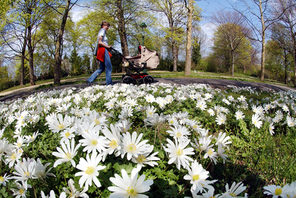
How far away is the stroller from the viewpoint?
21.1ft

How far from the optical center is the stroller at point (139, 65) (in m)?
6.44

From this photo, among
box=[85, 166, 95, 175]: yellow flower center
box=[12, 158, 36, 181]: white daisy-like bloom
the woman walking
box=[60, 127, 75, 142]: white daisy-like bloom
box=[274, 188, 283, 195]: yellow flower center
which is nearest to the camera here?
box=[274, 188, 283, 195]: yellow flower center

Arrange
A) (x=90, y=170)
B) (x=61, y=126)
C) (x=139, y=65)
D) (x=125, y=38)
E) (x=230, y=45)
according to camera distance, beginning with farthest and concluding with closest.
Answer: (x=230, y=45)
(x=125, y=38)
(x=139, y=65)
(x=61, y=126)
(x=90, y=170)

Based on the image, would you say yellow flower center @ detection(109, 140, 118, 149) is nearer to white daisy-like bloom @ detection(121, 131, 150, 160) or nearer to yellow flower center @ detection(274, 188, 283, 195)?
white daisy-like bloom @ detection(121, 131, 150, 160)

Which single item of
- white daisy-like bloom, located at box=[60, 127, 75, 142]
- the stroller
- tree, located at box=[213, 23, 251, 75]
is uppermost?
tree, located at box=[213, 23, 251, 75]

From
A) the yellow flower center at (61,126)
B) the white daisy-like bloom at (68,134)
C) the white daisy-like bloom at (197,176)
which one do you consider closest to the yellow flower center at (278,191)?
the white daisy-like bloom at (197,176)

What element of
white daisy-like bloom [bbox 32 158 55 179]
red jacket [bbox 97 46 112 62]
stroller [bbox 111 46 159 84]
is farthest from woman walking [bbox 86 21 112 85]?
white daisy-like bloom [bbox 32 158 55 179]

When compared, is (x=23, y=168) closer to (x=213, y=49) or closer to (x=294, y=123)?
(x=294, y=123)

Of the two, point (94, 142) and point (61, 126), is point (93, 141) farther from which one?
point (61, 126)

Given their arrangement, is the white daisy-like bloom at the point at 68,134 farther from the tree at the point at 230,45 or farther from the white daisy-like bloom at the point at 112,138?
the tree at the point at 230,45

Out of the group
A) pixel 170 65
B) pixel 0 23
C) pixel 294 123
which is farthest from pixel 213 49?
pixel 294 123

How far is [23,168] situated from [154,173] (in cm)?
83

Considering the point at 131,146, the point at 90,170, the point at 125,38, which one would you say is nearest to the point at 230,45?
the point at 125,38

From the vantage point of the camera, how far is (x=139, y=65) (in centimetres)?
752
